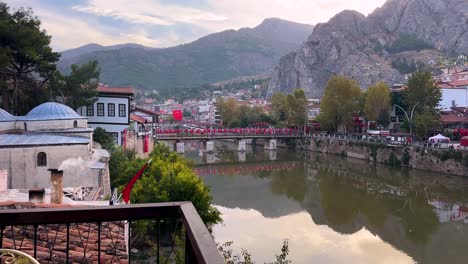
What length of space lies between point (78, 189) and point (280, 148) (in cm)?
4966

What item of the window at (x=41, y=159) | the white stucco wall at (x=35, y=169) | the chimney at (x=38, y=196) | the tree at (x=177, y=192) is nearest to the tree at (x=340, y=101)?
the tree at (x=177, y=192)

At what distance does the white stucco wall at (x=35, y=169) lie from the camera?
55.6 ft

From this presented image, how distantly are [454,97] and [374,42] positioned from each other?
84613mm

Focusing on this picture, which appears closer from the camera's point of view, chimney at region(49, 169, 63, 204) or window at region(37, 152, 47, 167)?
chimney at region(49, 169, 63, 204)

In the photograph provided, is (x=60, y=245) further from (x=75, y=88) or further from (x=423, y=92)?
(x=423, y=92)

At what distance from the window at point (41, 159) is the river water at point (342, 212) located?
24.7 ft

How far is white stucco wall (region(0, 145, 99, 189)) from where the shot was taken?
55.6 ft

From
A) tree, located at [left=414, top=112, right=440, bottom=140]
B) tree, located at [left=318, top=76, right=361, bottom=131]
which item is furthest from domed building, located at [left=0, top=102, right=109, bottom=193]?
tree, located at [left=318, top=76, right=361, bottom=131]

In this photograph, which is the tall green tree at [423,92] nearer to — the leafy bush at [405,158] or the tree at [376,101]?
the tree at [376,101]

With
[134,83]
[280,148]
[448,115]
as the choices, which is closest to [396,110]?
[448,115]

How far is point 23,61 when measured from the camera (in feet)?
86.9

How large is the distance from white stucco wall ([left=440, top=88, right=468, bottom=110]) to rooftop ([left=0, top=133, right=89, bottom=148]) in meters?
50.0

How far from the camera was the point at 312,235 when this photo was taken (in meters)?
21.2

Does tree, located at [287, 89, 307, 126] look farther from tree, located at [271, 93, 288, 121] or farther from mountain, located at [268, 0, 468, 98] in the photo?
mountain, located at [268, 0, 468, 98]
